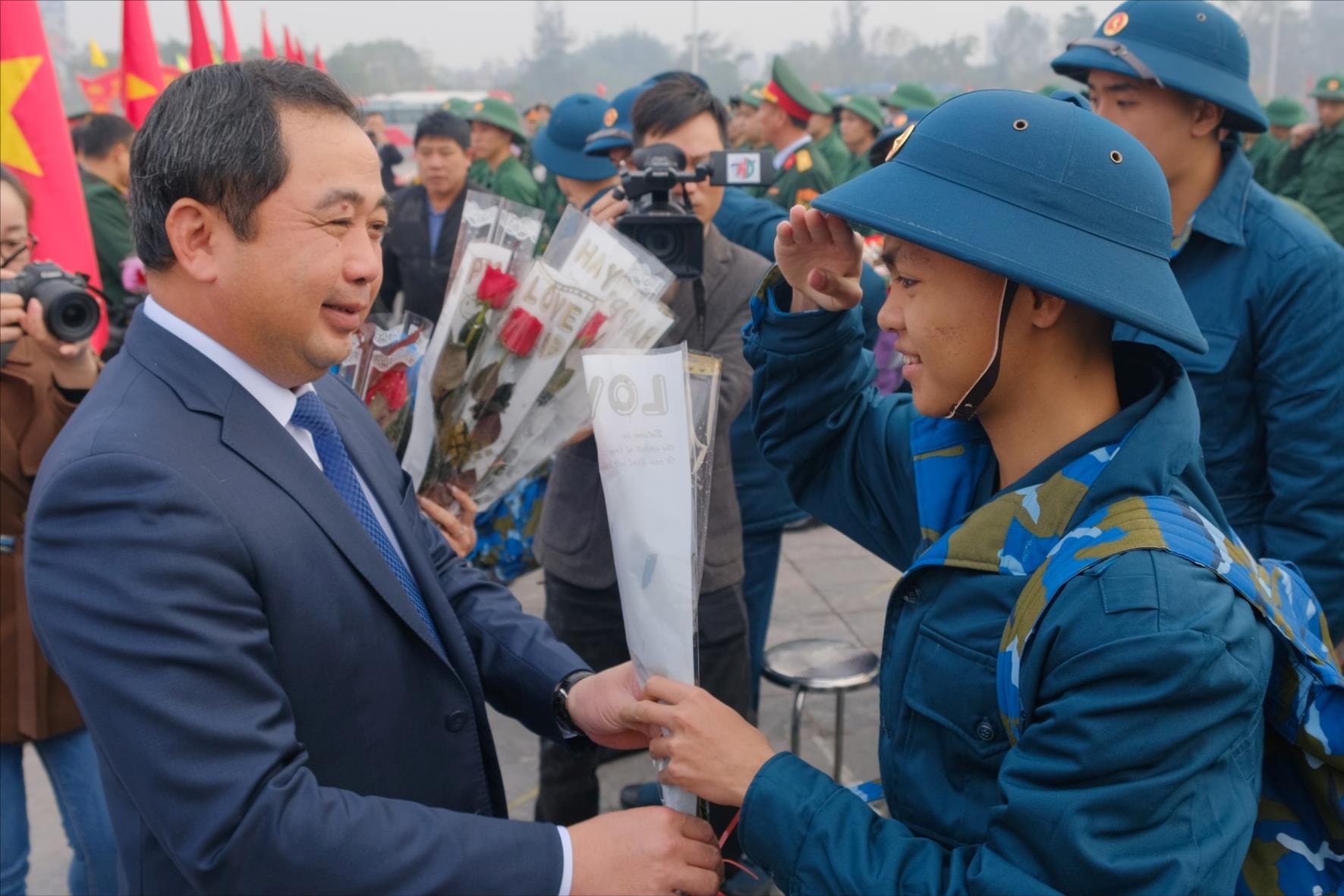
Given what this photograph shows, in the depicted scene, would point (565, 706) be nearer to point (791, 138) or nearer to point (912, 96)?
point (791, 138)

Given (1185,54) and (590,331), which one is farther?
(1185,54)

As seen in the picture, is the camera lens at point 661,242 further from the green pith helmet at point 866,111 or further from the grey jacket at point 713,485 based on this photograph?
the green pith helmet at point 866,111

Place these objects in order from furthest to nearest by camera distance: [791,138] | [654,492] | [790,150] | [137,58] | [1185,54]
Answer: [791,138] → [790,150] → [137,58] → [1185,54] → [654,492]

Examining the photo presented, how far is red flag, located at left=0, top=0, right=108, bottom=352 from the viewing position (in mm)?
3775

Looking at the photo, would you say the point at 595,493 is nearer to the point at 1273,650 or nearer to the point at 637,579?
the point at 637,579

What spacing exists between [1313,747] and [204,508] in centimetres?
140

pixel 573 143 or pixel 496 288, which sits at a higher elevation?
pixel 496 288

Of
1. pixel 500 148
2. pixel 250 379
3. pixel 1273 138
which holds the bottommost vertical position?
pixel 1273 138

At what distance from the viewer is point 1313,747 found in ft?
4.48

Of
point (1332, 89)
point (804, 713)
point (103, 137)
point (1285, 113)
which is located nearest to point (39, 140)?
point (103, 137)

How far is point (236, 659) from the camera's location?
1418mm

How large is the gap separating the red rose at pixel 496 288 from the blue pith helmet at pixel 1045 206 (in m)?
0.98

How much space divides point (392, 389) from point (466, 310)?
0.77 ft

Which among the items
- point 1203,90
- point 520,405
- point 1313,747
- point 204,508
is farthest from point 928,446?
point 1203,90
